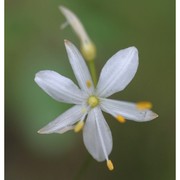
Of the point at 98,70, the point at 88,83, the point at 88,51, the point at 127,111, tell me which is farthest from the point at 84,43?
the point at 98,70

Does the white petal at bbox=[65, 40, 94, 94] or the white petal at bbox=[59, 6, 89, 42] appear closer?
the white petal at bbox=[65, 40, 94, 94]

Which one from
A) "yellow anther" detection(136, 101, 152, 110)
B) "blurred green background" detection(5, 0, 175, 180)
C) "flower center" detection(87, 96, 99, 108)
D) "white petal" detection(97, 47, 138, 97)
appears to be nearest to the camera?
"yellow anther" detection(136, 101, 152, 110)

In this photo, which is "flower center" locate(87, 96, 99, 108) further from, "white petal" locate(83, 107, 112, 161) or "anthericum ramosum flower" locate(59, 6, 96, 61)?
"anthericum ramosum flower" locate(59, 6, 96, 61)

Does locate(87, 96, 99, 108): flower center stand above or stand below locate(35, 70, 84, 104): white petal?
below

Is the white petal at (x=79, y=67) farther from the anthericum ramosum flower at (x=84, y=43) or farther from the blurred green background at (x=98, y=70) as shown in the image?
the blurred green background at (x=98, y=70)

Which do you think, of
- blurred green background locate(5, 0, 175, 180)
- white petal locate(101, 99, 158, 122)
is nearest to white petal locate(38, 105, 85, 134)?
white petal locate(101, 99, 158, 122)

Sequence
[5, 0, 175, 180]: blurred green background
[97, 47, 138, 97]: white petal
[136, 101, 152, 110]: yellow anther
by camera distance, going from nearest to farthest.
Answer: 1. [136, 101, 152, 110]: yellow anther
2. [97, 47, 138, 97]: white petal
3. [5, 0, 175, 180]: blurred green background

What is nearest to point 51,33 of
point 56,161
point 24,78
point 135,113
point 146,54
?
point 24,78

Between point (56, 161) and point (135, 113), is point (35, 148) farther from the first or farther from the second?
point (135, 113)

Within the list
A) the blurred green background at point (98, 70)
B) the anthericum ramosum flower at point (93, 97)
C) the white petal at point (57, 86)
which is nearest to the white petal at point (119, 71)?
the anthericum ramosum flower at point (93, 97)
